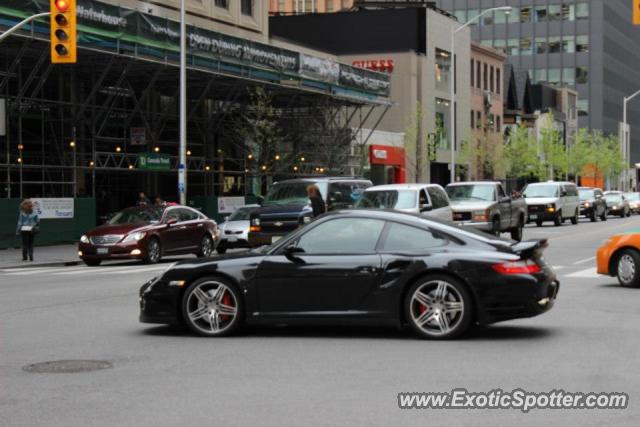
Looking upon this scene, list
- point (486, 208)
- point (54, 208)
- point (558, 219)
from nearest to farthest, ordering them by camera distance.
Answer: point (486, 208)
point (54, 208)
point (558, 219)

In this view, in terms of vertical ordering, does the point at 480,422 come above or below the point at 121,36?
below

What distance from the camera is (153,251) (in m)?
26.2

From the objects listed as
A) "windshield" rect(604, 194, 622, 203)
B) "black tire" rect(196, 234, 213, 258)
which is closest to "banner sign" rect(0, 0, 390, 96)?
"black tire" rect(196, 234, 213, 258)

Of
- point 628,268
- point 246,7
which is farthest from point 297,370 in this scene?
point 246,7

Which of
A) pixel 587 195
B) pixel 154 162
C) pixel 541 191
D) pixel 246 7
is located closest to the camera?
pixel 154 162

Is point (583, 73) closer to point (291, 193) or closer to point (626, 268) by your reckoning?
point (291, 193)

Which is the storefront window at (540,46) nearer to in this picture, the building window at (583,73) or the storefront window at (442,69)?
the building window at (583,73)

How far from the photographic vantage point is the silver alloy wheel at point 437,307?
36.4ft

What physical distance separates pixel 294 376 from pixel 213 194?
37.1m

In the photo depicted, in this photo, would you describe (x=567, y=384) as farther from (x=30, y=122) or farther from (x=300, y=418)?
(x=30, y=122)

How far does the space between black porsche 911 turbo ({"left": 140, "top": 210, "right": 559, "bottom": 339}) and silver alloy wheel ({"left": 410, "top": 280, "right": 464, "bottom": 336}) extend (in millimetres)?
10

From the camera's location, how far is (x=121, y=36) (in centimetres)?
3281

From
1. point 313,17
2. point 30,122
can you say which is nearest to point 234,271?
point 30,122

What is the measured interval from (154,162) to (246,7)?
50.7ft
